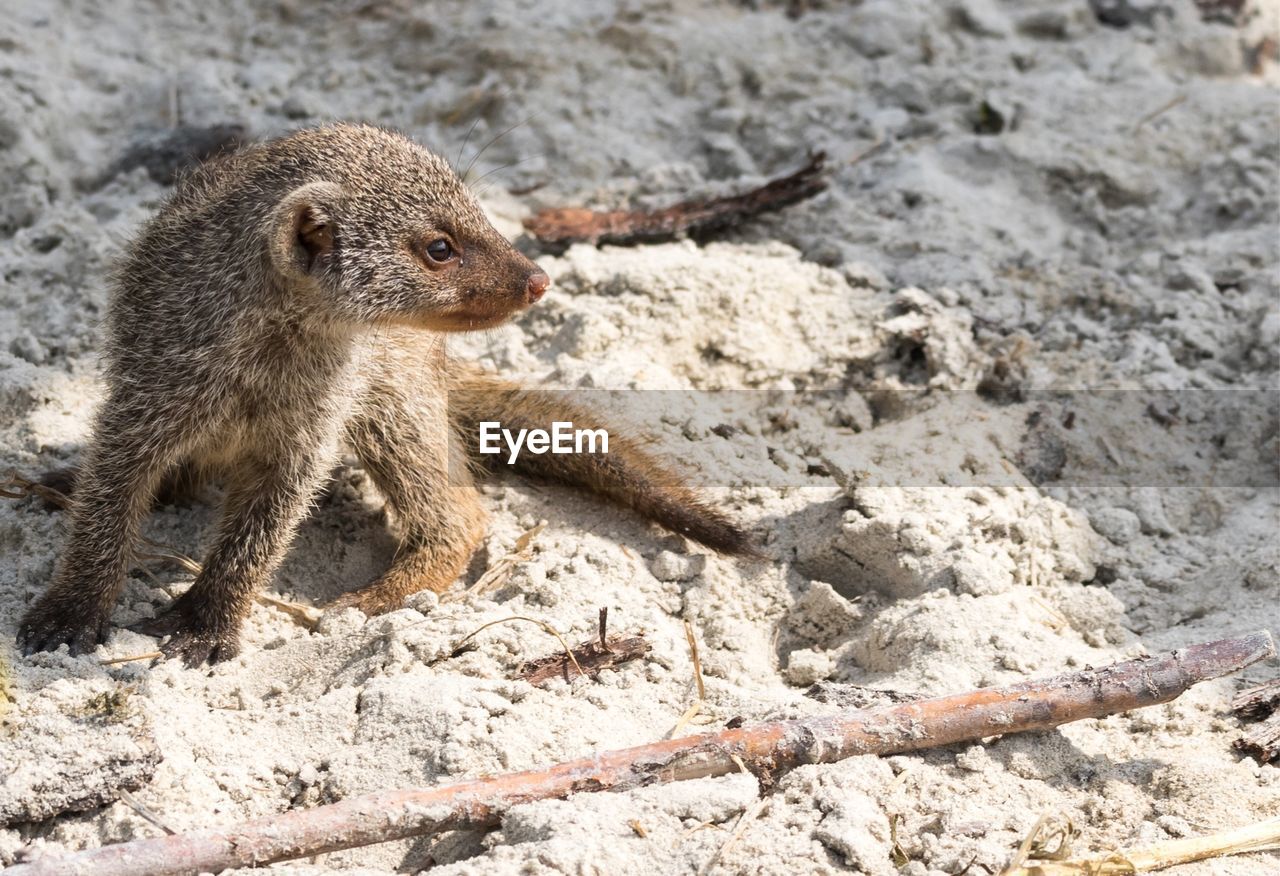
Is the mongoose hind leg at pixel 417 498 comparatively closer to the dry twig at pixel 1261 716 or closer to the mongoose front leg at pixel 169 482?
the mongoose front leg at pixel 169 482

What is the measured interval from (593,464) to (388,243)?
2.86 feet

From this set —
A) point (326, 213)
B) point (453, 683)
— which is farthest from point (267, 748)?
point (326, 213)

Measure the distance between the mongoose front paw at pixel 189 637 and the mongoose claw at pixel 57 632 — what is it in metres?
0.12

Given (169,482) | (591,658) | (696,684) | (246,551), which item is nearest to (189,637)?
(246,551)

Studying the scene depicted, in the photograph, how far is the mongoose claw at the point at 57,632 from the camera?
292 cm

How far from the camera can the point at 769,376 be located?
391 cm

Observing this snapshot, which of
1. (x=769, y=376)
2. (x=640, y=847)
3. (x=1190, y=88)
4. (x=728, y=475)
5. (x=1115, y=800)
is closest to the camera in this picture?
(x=640, y=847)

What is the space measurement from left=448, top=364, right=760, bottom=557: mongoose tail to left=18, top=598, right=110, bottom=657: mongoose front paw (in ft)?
3.51

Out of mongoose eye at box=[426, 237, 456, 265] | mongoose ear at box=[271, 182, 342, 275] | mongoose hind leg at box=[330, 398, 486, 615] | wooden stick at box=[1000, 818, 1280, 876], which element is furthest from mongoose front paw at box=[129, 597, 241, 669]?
wooden stick at box=[1000, 818, 1280, 876]

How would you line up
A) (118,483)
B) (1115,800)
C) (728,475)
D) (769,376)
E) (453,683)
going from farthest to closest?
1. (769,376)
2. (728,475)
3. (118,483)
4. (453,683)
5. (1115,800)

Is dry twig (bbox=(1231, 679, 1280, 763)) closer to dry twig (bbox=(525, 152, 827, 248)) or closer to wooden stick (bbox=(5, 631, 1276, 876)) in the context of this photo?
wooden stick (bbox=(5, 631, 1276, 876))

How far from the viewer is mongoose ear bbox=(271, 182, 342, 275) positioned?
9.16ft

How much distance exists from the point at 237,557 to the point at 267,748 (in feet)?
1.96

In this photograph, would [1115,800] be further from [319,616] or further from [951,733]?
[319,616]
